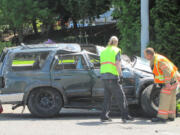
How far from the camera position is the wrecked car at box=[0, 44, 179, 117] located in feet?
25.8


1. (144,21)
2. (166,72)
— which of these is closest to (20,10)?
(144,21)

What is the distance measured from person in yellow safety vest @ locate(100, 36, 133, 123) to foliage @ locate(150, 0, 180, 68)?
22.6 feet

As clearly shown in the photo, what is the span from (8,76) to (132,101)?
283 centimetres

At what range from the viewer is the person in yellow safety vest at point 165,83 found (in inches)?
285

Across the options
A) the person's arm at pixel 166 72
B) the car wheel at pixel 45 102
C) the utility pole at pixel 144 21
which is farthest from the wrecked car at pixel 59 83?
the utility pole at pixel 144 21

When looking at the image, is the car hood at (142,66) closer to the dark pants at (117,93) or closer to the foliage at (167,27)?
the dark pants at (117,93)

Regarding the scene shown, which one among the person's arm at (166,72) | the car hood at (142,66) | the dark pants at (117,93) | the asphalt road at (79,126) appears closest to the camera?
the asphalt road at (79,126)

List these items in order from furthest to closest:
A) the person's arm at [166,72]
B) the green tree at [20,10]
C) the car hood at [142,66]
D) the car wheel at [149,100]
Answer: the green tree at [20,10]
the car hood at [142,66]
the car wheel at [149,100]
the person's arm at [166,72]

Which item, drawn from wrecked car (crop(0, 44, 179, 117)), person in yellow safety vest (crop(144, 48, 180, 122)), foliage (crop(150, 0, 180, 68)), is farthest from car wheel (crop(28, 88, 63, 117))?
foliage (crop(150, 0, 180, 68))

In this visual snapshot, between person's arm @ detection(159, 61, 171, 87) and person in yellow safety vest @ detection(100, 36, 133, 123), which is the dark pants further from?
person's arm @ detection(159, 61, 171, 87)

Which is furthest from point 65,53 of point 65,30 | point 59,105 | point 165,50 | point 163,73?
point 65,30

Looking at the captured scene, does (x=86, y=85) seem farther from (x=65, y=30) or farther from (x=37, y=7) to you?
(x=65, y=30)

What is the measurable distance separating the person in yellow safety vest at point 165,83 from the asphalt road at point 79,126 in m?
0.22

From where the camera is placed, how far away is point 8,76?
26.0 feet
